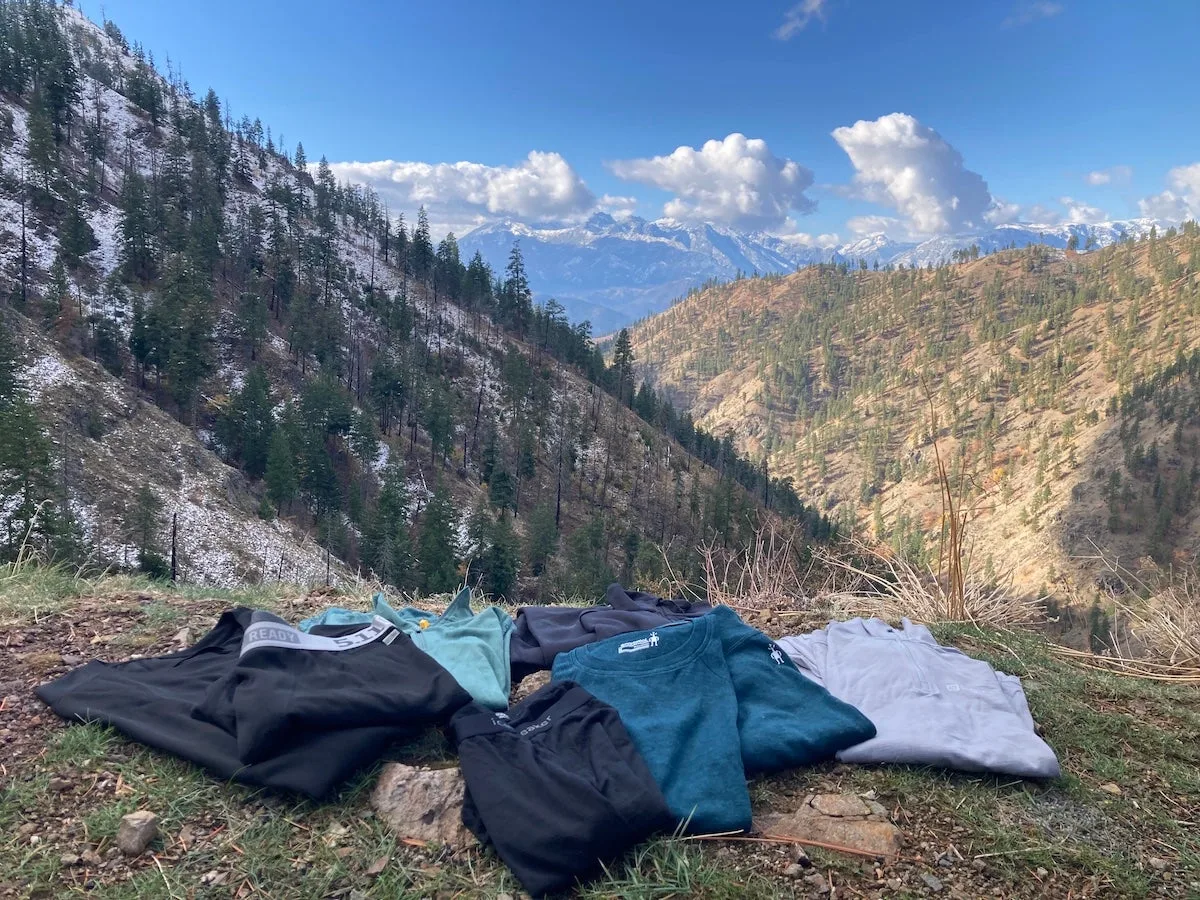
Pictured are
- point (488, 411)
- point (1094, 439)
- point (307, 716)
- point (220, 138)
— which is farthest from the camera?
point (1094, 439)

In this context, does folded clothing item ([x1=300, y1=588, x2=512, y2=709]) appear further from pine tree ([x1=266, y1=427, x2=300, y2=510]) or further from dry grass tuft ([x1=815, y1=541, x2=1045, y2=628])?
pine tree ([x1=266, y1=427, x2=300, y2=510])

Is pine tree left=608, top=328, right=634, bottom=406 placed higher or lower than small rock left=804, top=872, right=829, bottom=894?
higher

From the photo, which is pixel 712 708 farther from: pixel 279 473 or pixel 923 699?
pixel 279 473

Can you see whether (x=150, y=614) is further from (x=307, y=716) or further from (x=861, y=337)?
(x=861, y=337)

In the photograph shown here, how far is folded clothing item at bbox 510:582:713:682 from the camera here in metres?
3.34

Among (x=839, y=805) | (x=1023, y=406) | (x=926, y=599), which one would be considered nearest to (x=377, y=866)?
(x=839, y=805)

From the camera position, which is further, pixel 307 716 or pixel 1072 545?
pixel 1072 545

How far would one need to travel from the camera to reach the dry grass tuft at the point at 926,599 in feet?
15.9

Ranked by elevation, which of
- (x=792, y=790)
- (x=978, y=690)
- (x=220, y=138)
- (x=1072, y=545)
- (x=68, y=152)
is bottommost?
(x=1072, y=545)

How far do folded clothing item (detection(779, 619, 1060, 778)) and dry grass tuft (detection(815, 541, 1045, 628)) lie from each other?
1.26m

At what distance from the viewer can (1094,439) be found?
97.4 meters


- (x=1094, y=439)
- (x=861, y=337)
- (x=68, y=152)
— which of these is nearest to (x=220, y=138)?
(x=68, y=152)

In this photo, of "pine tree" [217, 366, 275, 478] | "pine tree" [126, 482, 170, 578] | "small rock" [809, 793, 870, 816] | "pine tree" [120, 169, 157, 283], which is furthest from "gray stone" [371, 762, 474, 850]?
"pine tree" [120, 169, 157, 283]

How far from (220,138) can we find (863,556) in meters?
98.4
